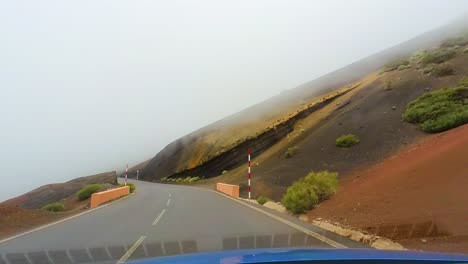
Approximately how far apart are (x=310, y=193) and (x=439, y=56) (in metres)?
31.5

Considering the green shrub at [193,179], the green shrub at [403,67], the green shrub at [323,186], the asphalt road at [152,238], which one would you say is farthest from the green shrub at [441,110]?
the green shrub at [193,179]

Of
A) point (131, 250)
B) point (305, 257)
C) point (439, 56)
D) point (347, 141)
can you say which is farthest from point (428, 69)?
point (305, 257)

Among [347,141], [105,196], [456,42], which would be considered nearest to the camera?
[105,196]

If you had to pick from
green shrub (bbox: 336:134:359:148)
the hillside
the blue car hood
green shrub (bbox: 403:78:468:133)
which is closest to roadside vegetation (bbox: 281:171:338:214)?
green shrub (bbox: 403:78:468:133)

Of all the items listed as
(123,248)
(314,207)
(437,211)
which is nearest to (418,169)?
(314,207)

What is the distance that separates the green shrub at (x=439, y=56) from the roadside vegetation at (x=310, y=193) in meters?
28.3

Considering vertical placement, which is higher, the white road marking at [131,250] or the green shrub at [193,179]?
the white road marking at [131,250]

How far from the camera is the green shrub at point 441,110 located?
95.7ft

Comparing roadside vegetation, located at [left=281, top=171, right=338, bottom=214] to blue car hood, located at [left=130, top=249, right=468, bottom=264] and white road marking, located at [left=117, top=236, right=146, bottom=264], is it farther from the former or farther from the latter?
blue car hood, located at [left=130, top=249, right=468, bottom=264]

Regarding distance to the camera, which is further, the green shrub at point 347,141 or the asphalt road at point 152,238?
the green shrub at point 347,141

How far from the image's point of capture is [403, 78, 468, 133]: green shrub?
2918cm

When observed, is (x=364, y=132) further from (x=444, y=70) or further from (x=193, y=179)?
(x=193, y=179)

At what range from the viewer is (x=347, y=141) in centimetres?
3944

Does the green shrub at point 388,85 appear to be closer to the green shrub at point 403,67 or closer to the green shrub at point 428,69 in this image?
the green shrub at point 428,69
